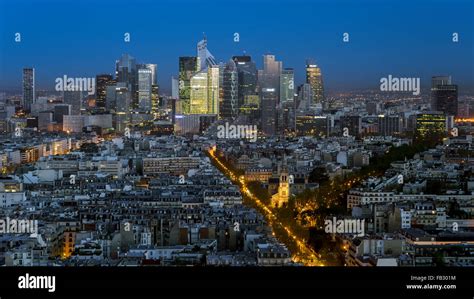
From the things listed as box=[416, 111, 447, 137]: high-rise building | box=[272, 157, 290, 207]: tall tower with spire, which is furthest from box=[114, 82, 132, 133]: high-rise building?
box=[272, 157, 290, 207]: tall tower with spire

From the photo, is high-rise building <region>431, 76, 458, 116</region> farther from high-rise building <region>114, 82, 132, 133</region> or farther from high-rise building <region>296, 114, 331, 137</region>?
high-rise building <region>114, 82, 132, 133</region>

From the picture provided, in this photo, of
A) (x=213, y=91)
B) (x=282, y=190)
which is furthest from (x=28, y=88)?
(x=213, y=91)

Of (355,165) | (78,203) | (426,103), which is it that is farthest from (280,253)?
(355,165)

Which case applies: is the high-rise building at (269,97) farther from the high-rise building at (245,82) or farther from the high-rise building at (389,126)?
the high-rise building at (389,126)

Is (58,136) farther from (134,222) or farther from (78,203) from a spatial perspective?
(134,222)

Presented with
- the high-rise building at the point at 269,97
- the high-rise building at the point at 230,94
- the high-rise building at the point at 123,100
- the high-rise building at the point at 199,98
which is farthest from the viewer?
the high-rise building at the point at 199,98

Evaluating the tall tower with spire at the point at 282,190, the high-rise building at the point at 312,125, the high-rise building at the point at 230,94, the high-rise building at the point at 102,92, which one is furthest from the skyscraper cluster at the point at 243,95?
the tall tower with spire at the point at 282,190

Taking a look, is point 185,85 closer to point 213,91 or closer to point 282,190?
point 213,91
